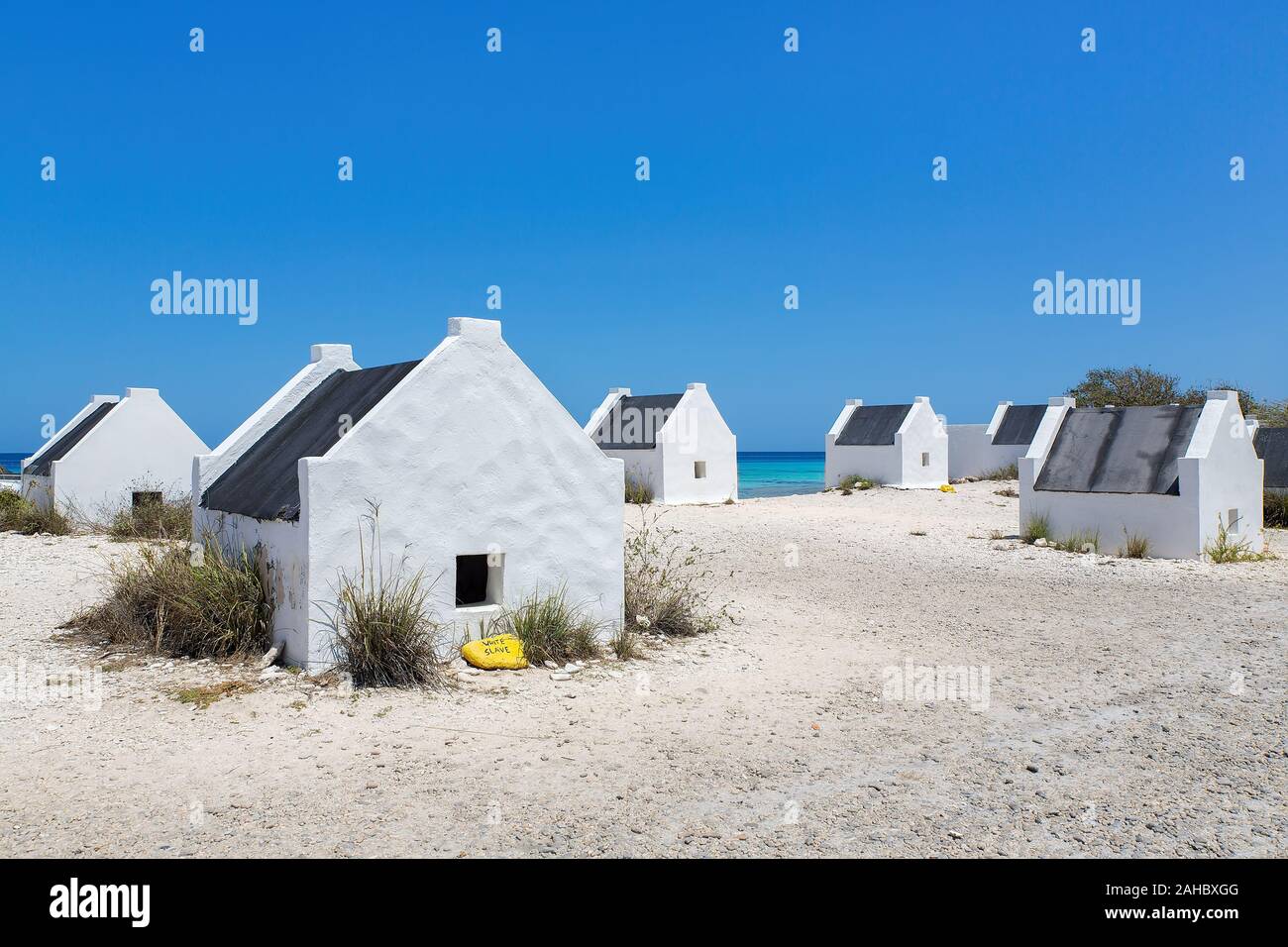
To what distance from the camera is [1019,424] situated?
43.7 metres

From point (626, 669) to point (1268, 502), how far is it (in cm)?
2156

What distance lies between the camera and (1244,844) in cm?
521

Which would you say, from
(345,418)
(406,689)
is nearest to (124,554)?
→ (345,418)

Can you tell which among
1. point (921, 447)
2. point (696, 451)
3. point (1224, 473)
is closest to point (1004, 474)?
point (921, 447)

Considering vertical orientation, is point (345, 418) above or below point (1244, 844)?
above

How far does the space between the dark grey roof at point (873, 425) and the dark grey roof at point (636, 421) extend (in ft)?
34.3

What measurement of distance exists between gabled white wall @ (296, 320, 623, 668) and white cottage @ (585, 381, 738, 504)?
1936 centimetres

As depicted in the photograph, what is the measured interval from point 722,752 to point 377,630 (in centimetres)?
350

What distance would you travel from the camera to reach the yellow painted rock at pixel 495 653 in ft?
30.2

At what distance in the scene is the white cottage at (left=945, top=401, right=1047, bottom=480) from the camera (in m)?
42.8
